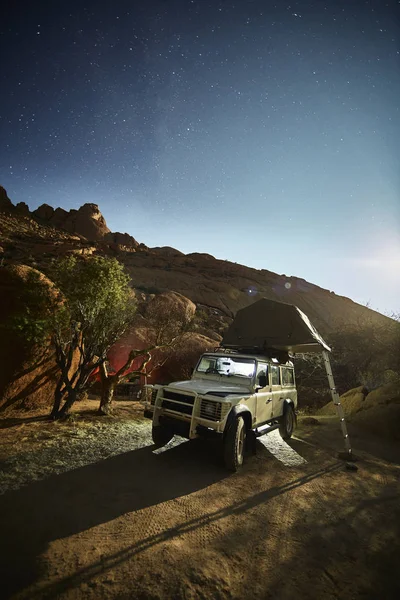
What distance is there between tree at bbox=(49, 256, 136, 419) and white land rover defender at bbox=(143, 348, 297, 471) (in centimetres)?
339

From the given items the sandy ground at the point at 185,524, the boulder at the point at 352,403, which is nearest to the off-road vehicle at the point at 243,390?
the sandy ground at the point at 185,524

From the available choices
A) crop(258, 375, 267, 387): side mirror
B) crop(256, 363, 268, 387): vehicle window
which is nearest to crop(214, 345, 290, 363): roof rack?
crop(256, 363, 268, 387): vehicle window

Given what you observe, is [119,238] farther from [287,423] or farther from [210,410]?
[210,410]

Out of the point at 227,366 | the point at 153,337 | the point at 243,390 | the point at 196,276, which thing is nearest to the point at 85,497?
the point at 243,390

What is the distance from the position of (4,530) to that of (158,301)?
24.1 metres

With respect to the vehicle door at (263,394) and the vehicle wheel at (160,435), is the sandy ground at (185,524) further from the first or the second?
the vehicle door at (263,394)

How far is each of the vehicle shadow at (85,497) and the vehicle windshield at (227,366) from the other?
1.97m

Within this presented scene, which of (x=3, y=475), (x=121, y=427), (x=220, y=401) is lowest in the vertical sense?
(x=121, y=427)

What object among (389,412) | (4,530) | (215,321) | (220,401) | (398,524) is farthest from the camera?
(215,321)

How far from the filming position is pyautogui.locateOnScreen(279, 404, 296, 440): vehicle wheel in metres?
8.26

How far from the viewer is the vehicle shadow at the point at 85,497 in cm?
294

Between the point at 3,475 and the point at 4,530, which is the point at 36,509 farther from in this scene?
the point at 3,475

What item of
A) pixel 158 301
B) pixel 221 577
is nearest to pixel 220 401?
pixel 221 577

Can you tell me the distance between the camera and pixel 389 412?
1063 centimetres
